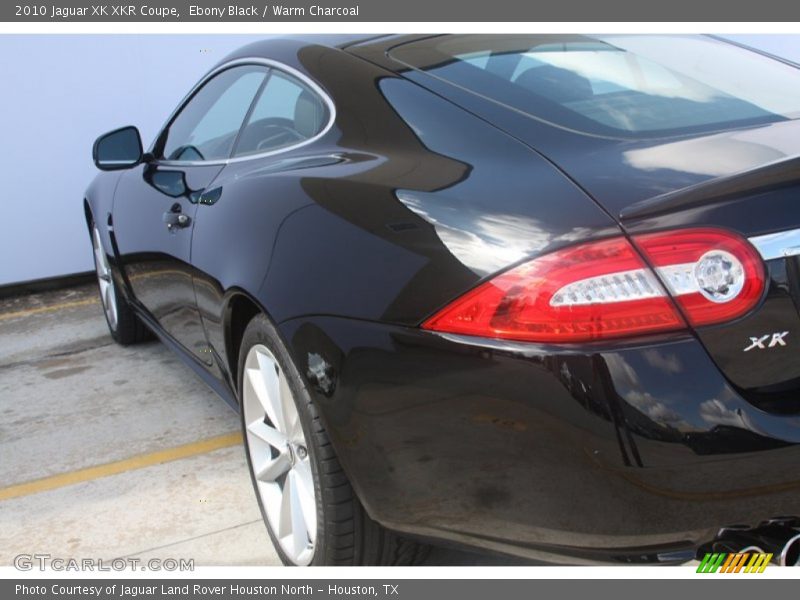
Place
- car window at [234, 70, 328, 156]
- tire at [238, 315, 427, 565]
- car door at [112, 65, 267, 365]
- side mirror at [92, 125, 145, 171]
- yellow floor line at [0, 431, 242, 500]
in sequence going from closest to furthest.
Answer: tire at [238, 315, 427, 565] → car window at [234, 70, 328, 156] → car door at [112, 65, 267, 365] → yellow floor line at [0, 431, 242, 500] → side mirror at [92, 125, 145, 171]

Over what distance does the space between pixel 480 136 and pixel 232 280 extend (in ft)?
2.99

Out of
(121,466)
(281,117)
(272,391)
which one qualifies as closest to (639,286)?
(272,391)

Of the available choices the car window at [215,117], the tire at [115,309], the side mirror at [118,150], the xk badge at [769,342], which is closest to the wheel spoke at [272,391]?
the car window at [215,117]

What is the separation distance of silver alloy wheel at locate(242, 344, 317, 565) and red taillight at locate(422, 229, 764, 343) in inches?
34.7

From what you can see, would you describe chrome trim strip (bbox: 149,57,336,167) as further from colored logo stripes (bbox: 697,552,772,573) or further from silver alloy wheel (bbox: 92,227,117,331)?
colored logo stripes (bbox: 697,552,772,573)

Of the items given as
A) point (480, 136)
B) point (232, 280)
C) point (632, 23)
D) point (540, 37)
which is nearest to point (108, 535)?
point (232, 280)

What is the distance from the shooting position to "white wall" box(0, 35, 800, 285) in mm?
6496

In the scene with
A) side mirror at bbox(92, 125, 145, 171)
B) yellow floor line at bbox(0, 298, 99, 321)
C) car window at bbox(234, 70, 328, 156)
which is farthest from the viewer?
yellow floor line at bbox(0, 298, 99, 321)

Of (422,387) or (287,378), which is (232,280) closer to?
(287,378)

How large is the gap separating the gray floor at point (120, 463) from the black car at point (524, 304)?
38cm

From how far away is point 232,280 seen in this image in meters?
2.82

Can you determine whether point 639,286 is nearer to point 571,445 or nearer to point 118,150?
point 571,445

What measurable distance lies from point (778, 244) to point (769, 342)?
19 cm

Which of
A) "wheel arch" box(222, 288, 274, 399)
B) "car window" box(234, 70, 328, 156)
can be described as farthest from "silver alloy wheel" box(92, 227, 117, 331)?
"wheel arch" box(222, 288, 274, 399)
